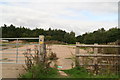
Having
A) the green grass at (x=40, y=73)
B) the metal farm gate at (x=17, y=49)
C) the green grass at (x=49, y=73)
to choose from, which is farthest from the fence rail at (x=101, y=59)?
the metal farm gate at (x=17, y=49)

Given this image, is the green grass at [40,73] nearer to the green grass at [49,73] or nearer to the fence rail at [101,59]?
the green grass at [49,73]

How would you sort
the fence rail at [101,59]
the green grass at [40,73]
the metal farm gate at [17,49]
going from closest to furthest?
the green grass at [40,73] < the fence rail at [101,59] < the metal farm gate at [17,49]

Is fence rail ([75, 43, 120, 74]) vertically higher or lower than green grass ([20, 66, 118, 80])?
higher

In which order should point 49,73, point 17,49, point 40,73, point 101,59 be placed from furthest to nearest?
point 17,49 → point 101,59 → point 49,73 → point 40,73

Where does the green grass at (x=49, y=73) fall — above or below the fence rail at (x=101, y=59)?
below

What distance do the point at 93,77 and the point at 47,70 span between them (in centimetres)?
160

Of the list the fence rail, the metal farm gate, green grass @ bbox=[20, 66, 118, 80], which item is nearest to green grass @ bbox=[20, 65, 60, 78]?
green grass @ bbox=[20, 66, 118, 80]

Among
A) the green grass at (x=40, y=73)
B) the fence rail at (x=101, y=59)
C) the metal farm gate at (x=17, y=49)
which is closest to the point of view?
the green grass at (x=40, y=73)

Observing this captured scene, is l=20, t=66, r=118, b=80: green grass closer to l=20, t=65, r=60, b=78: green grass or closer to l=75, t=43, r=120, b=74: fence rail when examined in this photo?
l=20, t=65, r=60, b=78: green grass

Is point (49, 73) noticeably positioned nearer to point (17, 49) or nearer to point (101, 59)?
point (101, 59)

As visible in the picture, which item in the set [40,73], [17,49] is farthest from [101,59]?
[17,49]

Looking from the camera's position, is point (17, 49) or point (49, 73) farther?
point (17, 49)

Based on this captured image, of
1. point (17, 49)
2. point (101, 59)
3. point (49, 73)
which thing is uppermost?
point (17, 49)

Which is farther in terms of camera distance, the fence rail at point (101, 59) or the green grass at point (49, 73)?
the fence rail at point (101, 59)
